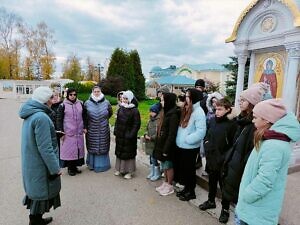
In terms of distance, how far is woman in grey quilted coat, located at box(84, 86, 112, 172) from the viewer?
4.75m

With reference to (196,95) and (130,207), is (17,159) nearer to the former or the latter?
(130,207)

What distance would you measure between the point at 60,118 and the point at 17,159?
Answer: 198 cm

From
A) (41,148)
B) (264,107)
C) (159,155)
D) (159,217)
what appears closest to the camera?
(264,107)

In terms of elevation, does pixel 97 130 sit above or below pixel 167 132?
below

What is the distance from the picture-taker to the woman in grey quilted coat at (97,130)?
4750 mm

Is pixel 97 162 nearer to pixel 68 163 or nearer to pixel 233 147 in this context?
pixel 68 163

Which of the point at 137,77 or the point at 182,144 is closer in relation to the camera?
the point at 182,144

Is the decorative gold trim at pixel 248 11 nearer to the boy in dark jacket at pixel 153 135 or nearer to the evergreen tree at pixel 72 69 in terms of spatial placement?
the boy in dark jacket at pixel 153 135

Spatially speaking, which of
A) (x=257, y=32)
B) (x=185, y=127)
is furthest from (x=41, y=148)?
(x=257, y=32)

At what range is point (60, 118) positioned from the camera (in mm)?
4555

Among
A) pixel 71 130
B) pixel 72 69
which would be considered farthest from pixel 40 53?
pixel 71 130

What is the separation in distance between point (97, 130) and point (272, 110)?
359 centimetres

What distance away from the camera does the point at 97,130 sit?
4.80m

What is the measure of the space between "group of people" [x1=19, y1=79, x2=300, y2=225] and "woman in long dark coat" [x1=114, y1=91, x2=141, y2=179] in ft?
0.06
